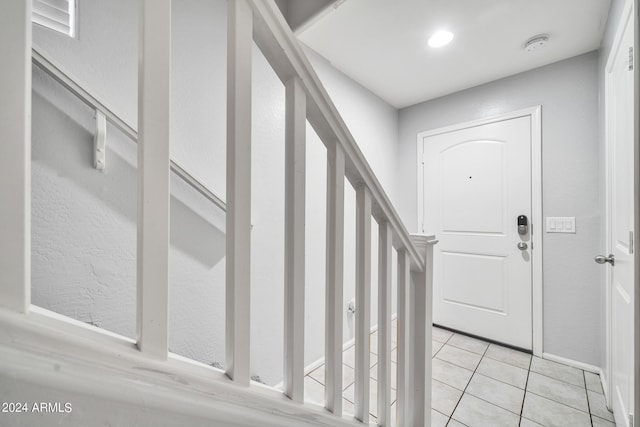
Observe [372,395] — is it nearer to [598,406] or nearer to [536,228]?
[598,406]

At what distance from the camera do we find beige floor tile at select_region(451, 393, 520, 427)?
1.45 m

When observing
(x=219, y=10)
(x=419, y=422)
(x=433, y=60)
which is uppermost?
(x=433, y=60)

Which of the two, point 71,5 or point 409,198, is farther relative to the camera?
point 409,198

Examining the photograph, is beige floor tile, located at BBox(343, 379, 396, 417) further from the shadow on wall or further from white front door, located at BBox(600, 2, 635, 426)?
the shadow on wall

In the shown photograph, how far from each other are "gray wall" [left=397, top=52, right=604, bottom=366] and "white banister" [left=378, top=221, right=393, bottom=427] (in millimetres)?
1909

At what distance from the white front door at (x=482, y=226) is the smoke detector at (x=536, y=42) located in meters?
0.55

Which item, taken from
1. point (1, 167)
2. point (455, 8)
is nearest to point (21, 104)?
point (1, 167)

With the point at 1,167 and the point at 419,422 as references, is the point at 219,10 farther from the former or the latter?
the point at 419,422

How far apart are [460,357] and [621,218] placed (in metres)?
1.47

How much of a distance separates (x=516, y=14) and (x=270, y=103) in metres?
1.66

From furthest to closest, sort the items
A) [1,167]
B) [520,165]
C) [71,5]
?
[520,165], [71,5], [1,167]

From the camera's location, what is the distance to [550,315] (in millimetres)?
2076

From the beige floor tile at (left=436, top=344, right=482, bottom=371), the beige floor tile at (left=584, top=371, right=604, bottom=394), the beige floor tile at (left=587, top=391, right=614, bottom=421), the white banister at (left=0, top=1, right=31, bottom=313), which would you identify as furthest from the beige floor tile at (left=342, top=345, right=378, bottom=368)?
the white banister at (left=0, top=1, right=31, bottom=313)

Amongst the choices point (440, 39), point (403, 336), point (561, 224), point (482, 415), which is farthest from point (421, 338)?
point (440, 39)
